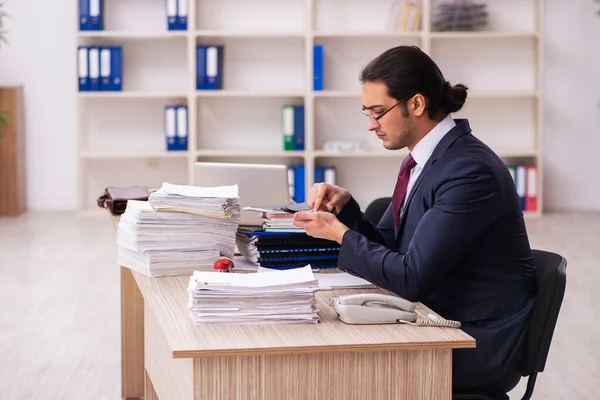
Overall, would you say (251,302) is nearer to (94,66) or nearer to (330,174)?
(330,174)

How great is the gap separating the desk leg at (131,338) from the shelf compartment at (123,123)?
4.67 m

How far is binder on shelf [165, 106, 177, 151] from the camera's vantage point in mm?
7734

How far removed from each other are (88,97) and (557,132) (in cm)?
396

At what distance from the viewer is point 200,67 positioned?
25.4ft

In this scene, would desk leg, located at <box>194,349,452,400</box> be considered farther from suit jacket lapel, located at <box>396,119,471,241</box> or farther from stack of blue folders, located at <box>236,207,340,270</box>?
stack of blue folders, located at <box>236,207,340,270</box>

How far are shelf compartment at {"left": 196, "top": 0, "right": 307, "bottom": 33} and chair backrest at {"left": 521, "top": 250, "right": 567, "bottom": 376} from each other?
5.93 metres

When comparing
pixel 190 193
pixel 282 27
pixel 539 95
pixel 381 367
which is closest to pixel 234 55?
pixel 282 27

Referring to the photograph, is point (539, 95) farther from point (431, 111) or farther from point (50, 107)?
point (431, 111)

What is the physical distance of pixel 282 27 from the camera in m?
8.04

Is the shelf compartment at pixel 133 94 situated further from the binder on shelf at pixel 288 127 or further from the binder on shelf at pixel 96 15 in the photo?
the binder on shelf at pixel 288 127

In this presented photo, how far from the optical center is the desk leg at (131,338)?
348cm

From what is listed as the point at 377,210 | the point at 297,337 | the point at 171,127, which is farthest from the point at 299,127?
the point at 297,337

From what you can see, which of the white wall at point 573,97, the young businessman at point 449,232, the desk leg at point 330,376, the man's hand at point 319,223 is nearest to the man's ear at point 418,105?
the young businessman at point 449,232

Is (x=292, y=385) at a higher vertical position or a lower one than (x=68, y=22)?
lower
